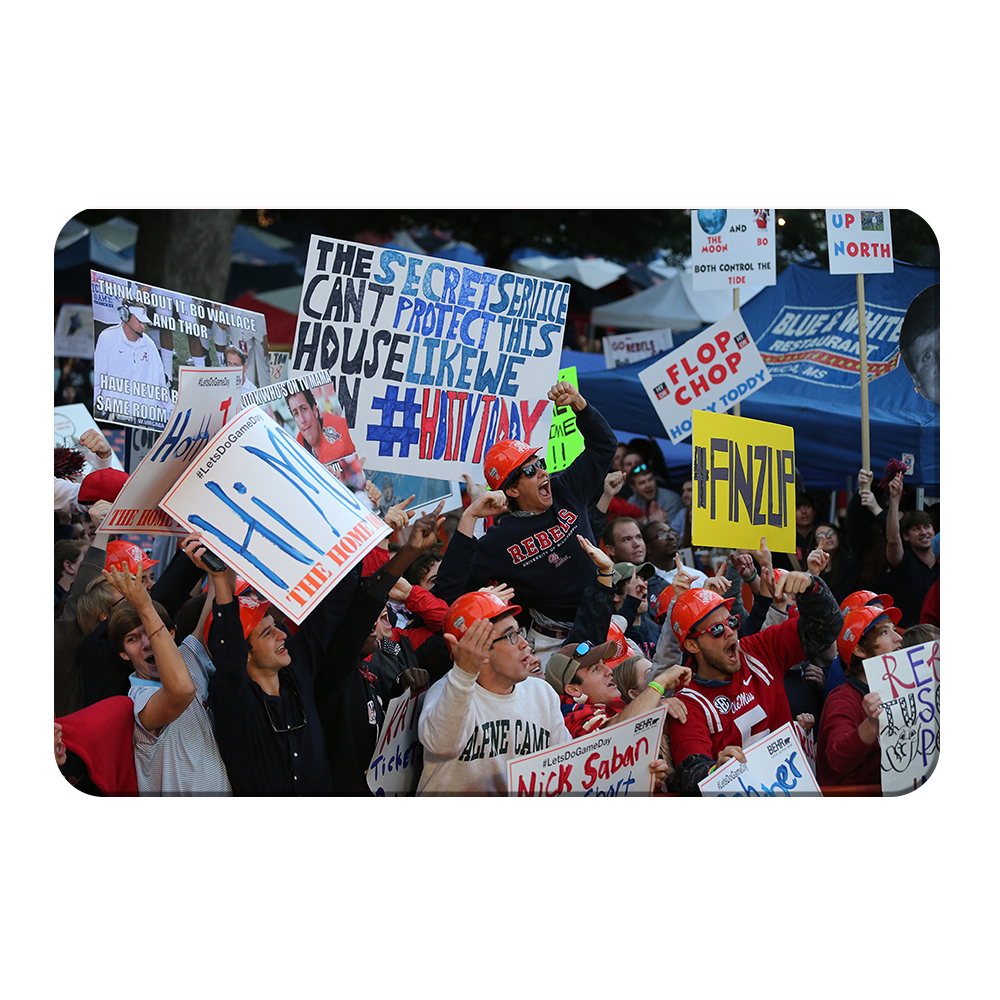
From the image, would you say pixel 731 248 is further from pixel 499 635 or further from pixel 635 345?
pixel 499 635

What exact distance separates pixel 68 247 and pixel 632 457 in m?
2.84

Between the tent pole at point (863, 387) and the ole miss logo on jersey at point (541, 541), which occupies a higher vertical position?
the tent pole at point (863, 387)

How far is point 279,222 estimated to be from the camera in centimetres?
569

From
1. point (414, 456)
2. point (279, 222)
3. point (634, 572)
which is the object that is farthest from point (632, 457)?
point (279, 222)

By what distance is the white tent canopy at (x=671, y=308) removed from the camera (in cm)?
583

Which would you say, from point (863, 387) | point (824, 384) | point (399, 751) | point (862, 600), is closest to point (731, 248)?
point (824, 384)

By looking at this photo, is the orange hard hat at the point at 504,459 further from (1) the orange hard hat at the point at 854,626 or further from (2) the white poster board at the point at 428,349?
(1) the orange hard hat at the point at 854,626

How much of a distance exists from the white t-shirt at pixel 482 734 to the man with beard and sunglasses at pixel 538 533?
13.1 inches

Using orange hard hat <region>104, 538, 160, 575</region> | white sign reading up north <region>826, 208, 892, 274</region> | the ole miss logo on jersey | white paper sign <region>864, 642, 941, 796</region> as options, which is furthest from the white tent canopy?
orange hard hat <region>104, 538, 160, 575</region>

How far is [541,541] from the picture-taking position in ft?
18.9

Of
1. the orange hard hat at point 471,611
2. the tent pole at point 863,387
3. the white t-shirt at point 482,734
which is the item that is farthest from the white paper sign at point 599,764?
the tent pole at point 863,387

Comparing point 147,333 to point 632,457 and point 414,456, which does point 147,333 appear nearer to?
point 414,456

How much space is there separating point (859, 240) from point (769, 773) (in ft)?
8.54

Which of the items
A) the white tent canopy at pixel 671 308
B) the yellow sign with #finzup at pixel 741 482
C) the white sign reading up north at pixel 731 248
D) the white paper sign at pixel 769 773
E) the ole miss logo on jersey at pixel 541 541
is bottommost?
the white paper sign at pixel 769 773
